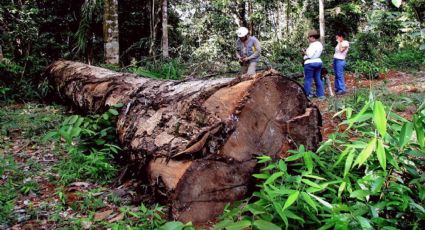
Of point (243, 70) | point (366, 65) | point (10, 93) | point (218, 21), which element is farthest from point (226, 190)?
point (218, 21)

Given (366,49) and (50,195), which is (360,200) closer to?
(50,195)

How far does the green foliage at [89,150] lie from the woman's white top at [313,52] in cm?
432

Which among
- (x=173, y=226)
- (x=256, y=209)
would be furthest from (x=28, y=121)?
(x=256, y=209)

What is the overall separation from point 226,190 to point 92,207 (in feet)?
3.79

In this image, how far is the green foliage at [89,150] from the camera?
3277 mm

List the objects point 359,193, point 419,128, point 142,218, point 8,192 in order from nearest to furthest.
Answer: point 419,128 → point 359,193 → point 142,218 → point 8,192

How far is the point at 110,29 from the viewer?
28.3 ft

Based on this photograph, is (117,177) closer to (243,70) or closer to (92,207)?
(92,207)

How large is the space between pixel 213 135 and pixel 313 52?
4.70 meters

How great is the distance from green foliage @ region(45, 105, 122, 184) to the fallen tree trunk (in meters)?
0.26

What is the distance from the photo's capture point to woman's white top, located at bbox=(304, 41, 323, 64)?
22.0ft

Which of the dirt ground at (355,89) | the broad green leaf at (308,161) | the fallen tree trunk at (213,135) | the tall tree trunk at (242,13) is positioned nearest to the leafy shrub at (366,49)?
the dirt ground at (355,89)

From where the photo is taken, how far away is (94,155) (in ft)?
11.8

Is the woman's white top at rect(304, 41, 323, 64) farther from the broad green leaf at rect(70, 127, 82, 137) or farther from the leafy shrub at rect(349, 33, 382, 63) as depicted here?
the leafy shrub at rect(349, 33, 382, 63)
